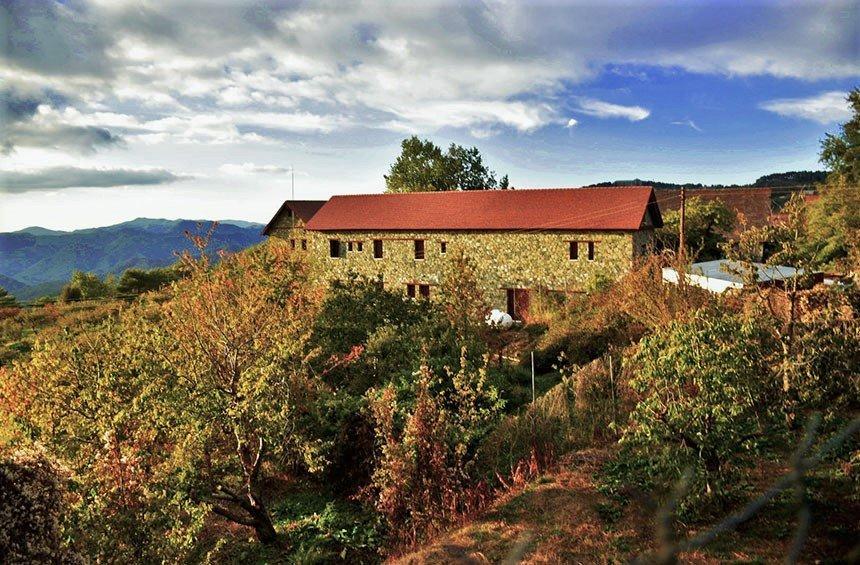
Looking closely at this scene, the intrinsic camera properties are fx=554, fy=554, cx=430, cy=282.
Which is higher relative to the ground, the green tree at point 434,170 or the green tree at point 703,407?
the green tree at point 434,170

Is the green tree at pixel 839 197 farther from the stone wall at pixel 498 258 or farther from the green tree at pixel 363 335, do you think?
the green tree at pixel 363 335

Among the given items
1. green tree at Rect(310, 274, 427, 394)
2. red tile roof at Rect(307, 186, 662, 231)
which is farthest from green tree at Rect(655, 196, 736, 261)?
green tree at Rect(310, 274, 427, 394)

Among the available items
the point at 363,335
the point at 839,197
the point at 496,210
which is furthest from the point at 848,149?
the point at 363,335

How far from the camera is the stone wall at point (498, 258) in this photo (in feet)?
95.6

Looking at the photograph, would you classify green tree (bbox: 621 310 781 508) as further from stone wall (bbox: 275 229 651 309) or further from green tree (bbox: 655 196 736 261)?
green tree (bbox: 655 196 736 261)

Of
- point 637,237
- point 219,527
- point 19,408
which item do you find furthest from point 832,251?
point 19,408

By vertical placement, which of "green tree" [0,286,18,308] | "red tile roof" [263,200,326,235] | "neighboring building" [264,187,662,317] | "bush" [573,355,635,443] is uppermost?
"red tile roof" [263,200,326,235]

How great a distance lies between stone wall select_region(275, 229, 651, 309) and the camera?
29141mm

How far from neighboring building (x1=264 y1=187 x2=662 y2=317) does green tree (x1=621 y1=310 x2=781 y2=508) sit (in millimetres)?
19179

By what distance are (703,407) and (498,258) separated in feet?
80.5

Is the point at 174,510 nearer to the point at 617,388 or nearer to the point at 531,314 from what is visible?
the point at 617,388

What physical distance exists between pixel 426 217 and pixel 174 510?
27.2 meters

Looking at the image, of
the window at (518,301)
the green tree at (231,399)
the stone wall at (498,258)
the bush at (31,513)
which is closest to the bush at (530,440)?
the green tree at (231,399)

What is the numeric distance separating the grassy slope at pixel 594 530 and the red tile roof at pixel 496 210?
21.2 metres
